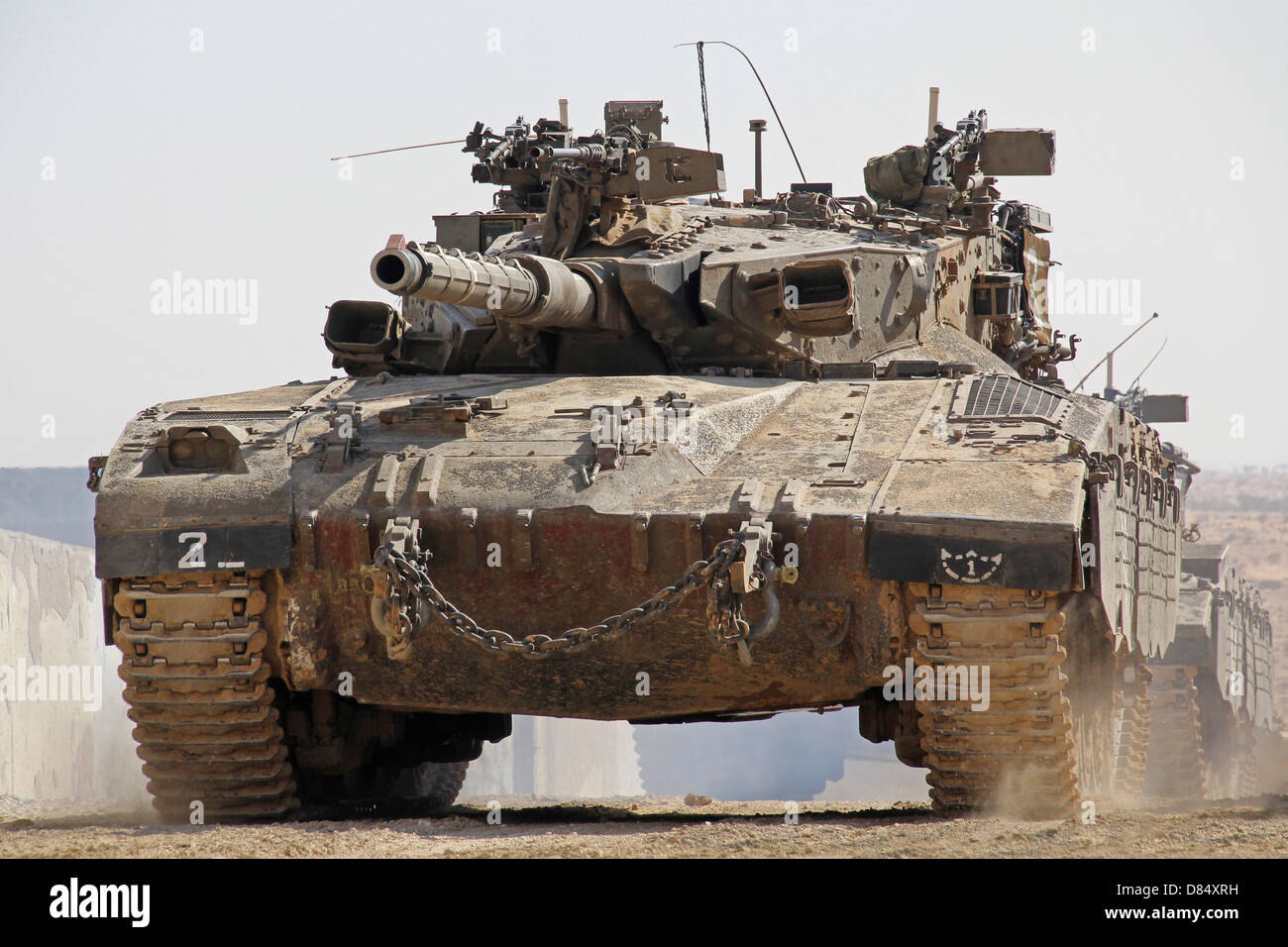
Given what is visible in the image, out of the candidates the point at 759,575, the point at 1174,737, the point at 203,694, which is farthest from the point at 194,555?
the point at 1174,737

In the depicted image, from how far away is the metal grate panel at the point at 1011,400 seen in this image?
9445 millimetres

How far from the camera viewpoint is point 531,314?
33.4 ft

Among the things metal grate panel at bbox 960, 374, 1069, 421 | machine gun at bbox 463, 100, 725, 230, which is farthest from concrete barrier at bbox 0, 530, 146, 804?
metal grate panel at bbox 960, 374, 1069, 421

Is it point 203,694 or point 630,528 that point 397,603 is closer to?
point 630,528

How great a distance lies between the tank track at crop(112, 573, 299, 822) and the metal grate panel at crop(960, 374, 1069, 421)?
4.06 meters

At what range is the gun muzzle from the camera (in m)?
8.78

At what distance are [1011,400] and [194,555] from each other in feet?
14.9

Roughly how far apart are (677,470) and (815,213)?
14.2 ft

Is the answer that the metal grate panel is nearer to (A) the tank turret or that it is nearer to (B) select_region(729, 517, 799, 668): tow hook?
(A) the tank turret

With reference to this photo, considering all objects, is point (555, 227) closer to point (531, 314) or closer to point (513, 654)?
point (531, 314)

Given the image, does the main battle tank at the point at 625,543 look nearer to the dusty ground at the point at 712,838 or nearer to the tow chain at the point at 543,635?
the tow chain at the point at 543,635

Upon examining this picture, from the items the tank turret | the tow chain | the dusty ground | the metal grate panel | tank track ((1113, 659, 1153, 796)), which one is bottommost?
tank track ((1113, 659, 1153, 796))

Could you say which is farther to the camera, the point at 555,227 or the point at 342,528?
the point at 555,227
